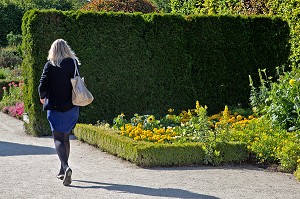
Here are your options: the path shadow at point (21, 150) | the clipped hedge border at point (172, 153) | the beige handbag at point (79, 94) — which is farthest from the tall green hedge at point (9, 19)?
the beige handbag at point (79, 94)

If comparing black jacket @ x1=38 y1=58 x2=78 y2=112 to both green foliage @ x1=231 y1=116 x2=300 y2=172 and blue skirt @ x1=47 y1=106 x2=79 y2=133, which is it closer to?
blue skirt @ x1=47 y1=106 x2=79 y2=133

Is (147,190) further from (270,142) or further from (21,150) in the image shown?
(21,150)

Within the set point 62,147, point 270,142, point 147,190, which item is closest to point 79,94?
point 62,147

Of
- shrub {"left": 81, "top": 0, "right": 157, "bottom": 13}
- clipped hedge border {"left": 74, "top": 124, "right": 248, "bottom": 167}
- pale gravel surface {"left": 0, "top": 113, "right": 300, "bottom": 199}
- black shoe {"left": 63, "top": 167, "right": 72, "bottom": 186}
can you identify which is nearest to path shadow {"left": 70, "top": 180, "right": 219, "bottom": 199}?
pale gravel surface {"left": 0, "top": 113, "right": 300, "bottom": 199}

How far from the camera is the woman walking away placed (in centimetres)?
812

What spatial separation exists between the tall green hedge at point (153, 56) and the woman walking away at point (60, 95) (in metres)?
5.11

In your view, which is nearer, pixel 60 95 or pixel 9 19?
pixel 60 95

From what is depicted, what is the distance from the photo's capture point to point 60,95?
26.6ft

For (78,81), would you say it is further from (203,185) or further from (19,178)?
(203,185)

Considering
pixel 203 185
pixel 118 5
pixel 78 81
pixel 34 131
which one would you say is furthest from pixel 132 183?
pixel 118 5

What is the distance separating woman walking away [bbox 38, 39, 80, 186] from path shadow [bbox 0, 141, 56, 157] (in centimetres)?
265

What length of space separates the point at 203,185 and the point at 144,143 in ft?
6.41

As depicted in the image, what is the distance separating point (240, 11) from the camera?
17.9 meters

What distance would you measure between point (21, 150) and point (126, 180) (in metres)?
3.43
